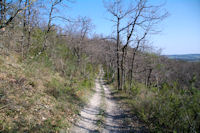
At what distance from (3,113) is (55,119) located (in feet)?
5.93

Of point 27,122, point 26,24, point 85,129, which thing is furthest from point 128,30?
point 27,122

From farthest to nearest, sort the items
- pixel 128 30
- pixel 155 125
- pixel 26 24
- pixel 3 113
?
1. pixel 128 30
2. pixel 26 24
3. pixel 155 125
4. pixel 3 113

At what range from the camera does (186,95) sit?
3.93m

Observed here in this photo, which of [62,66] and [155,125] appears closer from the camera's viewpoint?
[155,125]

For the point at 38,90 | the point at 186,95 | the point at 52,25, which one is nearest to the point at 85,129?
the point at 38,90

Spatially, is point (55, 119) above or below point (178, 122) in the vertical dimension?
below

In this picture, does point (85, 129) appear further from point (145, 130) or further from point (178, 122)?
point (178, 122)

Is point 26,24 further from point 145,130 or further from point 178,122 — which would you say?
point 178,122

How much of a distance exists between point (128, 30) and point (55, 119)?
1056cm

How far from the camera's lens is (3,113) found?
348 centimetres

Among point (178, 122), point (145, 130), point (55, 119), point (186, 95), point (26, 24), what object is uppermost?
point (26, 24)

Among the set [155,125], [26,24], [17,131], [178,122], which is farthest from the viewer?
[26,24]

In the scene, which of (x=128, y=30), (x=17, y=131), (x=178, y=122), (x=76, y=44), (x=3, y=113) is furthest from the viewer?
(x=76, y=44)

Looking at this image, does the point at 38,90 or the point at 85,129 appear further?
the point at 38,90
